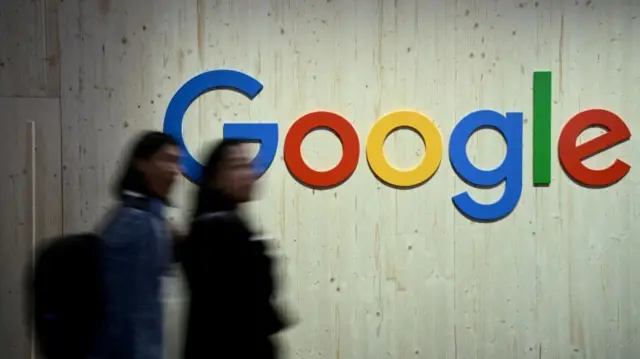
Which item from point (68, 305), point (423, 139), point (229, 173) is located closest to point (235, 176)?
point (229, 173)

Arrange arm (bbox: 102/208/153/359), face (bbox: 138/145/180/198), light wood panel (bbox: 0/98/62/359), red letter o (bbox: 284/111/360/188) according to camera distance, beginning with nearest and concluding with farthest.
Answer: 1. arm (bbox: 102/208/153/359)
2. face (bbox: 138/145/180/198)
3. light wood panel (bbox: 0/98/62/359)
4. red letter o (bbox: 284/111/360/188)

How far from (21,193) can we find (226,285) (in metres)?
1.87

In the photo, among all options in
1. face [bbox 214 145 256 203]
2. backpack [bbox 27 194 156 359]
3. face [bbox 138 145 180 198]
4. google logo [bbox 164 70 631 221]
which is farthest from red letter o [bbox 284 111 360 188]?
backpack [bbox 27 194 156 359]

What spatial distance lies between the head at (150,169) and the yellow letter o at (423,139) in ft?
5.29

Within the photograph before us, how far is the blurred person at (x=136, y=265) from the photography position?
2.40 metres

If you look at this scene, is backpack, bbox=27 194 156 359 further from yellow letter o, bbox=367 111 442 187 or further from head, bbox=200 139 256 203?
yellow letter o, bbox=367 111 442 187

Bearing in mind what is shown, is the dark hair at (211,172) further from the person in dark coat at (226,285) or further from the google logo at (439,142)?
the google logo at (439,142)

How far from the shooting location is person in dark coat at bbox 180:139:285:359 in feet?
8.07

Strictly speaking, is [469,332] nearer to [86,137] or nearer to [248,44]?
[248,44]

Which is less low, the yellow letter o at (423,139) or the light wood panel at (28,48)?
the light wood panel at (28,48)

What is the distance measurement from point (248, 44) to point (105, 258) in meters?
1.82

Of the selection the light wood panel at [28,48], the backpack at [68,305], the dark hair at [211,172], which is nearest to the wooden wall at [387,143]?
the light wood panel at [28,48]

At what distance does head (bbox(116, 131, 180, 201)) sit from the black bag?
30 cm

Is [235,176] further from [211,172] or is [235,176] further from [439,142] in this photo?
[439,142]
